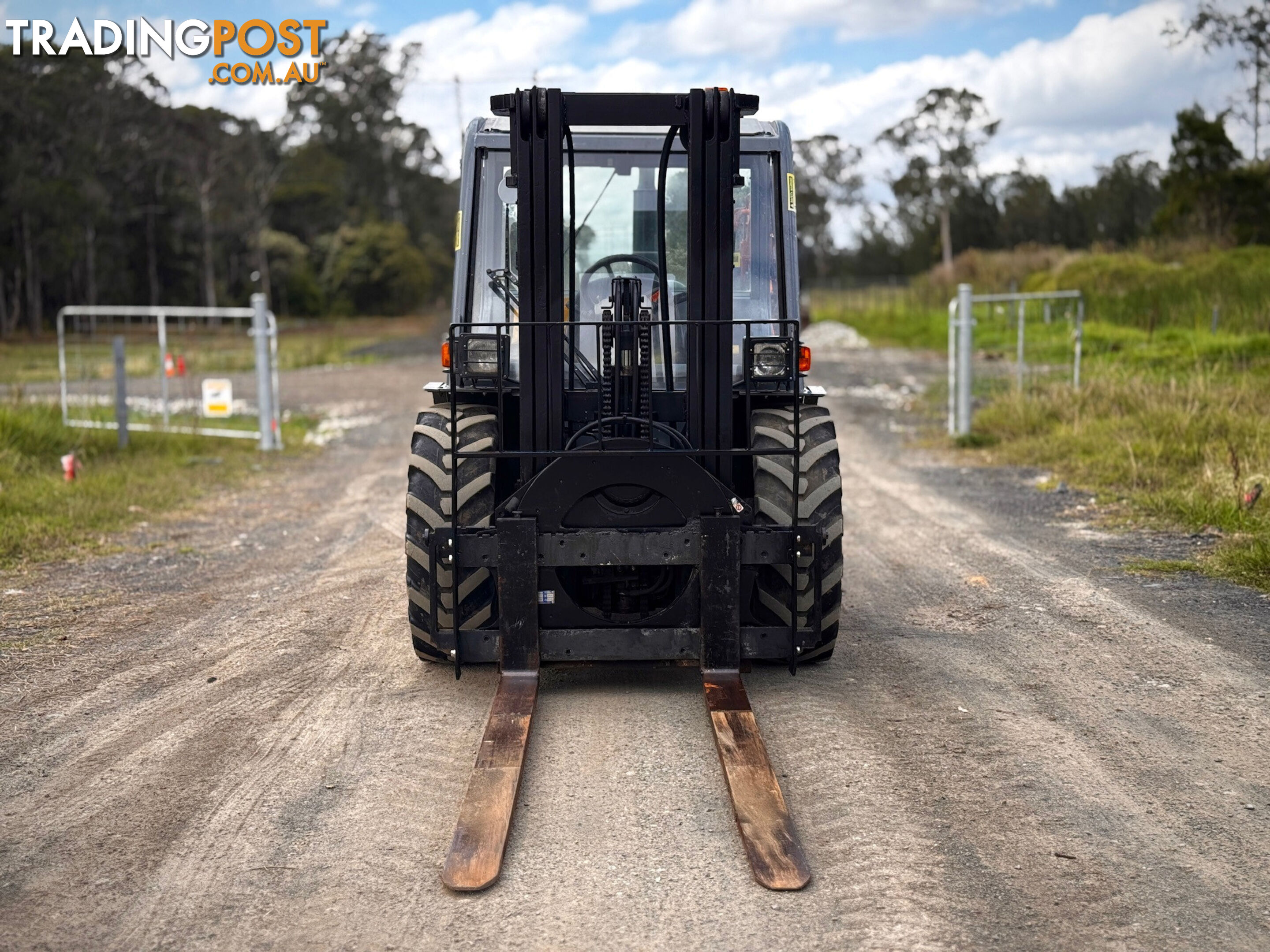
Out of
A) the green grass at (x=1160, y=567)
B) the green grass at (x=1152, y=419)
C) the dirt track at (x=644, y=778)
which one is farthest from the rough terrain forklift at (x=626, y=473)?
the green grass at (x=1152, y=419)

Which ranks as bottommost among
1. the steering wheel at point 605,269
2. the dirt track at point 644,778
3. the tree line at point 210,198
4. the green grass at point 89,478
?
the dirt track at point 644,778

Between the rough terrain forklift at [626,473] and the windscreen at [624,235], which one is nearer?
the rough terrain forklift at [626,473]

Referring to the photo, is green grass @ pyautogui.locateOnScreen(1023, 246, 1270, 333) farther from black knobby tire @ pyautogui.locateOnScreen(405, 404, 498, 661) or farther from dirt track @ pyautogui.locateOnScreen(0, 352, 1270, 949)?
black knobby tire @ pyautogui.locateOnScreen(405, 404, 498, 661)

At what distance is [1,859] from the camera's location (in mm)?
4156

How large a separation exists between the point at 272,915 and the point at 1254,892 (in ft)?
9.76

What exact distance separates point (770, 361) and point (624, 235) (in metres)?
1.14

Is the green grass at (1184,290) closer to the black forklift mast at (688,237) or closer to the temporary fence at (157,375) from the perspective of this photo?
the temporary fence at (157,375)

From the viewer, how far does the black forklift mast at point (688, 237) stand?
5590 mm

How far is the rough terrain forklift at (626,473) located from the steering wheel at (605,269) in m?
0.19

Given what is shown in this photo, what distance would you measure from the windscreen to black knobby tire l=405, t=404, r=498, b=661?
69 cm

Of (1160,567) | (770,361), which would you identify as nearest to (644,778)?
(770,361)

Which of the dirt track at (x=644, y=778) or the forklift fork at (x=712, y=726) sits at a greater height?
the forklift fork at (x=712, y=726)

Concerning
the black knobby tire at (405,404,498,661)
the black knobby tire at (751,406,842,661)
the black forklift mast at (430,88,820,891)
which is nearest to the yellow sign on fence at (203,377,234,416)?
the black knobby tire at (405,404,498,661)

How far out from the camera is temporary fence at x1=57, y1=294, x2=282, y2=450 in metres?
15.4
